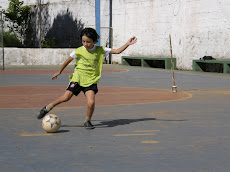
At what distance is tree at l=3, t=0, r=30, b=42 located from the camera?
44.8 m

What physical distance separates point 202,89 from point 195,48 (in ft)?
37.4

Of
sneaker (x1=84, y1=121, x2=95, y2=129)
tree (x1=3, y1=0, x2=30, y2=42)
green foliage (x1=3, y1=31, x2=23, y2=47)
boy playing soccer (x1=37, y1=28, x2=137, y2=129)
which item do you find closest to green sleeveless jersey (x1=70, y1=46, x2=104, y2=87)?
boy playing soccer (x1=37, y1=28, x2=137, y2=129)

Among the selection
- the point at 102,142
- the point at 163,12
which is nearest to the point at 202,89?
the point at 102,142

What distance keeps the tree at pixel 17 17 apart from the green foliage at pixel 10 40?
82cm

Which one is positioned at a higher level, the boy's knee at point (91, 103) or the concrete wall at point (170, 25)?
the concrete wall at point (170, 25)

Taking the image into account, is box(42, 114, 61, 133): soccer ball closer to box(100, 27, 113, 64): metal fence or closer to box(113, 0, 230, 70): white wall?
box(113, 0, 230, 70): white wall

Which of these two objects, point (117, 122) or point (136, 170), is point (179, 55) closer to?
point (117, 122)

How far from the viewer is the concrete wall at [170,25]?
87.0ft

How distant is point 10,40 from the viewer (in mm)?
Result: 44938

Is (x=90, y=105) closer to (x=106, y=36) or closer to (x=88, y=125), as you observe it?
(x=88, y=125)

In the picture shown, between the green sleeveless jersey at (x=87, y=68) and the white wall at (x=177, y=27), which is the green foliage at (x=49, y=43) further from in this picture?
the green sleeveless jersey at (x=87, y=68)

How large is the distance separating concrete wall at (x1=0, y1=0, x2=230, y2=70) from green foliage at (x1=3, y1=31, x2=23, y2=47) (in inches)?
282

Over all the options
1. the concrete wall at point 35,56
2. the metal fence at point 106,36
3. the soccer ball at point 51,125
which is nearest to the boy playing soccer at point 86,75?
the soccer ball at point 51,125

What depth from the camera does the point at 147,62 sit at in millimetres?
33531
